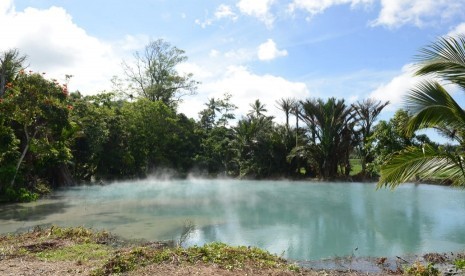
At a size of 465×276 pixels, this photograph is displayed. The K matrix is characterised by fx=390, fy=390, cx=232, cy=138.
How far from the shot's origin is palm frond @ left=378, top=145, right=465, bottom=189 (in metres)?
4.38

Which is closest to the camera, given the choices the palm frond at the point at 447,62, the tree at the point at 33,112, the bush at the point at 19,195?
the palm frond at the point at 447,62

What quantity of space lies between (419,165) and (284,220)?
6495 millimetres

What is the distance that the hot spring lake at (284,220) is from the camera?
7965 millimetres

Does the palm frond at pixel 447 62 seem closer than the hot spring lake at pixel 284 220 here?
Yes

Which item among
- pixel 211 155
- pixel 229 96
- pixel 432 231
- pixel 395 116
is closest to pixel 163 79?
pixel 229 96

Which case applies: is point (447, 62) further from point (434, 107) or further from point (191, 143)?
point (191, 143)

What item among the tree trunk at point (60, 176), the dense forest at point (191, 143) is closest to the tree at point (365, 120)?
the dense forest at point (191, 143)

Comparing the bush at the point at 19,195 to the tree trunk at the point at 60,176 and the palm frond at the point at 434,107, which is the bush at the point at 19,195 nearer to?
the tree trunk at the point at 60,176

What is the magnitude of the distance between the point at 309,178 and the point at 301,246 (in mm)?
20076

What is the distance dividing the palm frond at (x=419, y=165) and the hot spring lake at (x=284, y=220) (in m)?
2.77

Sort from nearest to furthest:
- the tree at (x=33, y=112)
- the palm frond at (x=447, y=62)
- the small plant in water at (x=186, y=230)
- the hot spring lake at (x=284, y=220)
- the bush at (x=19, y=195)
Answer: the palm frond at (x=447, y=62)
the hot spring lake at (x=284, y=220)
the small plant in water at (x=186, y=230)
the tree at (x=33, y=112)
the bush at (x=19, y=195)

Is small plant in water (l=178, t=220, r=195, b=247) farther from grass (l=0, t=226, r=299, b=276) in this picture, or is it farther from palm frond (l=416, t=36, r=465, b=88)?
palm frond (l=416, t=36, r=465, b=88)

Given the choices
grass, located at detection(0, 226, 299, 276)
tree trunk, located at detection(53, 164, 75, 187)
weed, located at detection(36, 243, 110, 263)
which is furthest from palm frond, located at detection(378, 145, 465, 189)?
tree trunk, located at detection(53, 164, 75, 187)

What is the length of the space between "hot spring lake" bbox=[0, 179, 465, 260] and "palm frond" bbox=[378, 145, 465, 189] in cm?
277
